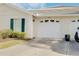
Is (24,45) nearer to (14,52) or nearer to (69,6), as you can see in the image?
(14,52)

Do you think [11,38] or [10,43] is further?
[10,43]

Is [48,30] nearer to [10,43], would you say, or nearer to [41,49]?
[41,49]

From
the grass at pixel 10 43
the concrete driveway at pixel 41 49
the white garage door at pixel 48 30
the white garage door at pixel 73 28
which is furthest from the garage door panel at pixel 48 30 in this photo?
the grass at pixel 10 43

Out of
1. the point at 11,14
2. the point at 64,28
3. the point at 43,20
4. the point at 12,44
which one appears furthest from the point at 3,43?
the point at 64,28

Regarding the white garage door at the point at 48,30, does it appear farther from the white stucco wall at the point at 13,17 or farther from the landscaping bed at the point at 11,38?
the landscaping bed at the point at 11,38

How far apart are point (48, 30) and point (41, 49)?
3.27 feet

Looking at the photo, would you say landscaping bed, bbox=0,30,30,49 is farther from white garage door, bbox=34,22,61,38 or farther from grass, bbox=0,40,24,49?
white garage door, bbox=34,22,61,38

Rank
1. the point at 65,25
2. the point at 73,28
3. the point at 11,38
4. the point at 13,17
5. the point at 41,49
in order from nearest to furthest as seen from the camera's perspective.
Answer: the point at 11,38 → the point at 41,49 → the point at 13,17 → the point at 73,28 → the point at 65,25

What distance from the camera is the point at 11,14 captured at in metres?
10.1

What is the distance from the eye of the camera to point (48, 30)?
10.4 m

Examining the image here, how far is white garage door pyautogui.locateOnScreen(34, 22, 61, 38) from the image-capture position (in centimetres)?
1010

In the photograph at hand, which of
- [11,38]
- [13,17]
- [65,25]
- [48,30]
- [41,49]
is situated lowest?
[41,49]

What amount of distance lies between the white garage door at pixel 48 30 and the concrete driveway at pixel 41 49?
0.83 feet

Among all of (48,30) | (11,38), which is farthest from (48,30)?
(11,38)
